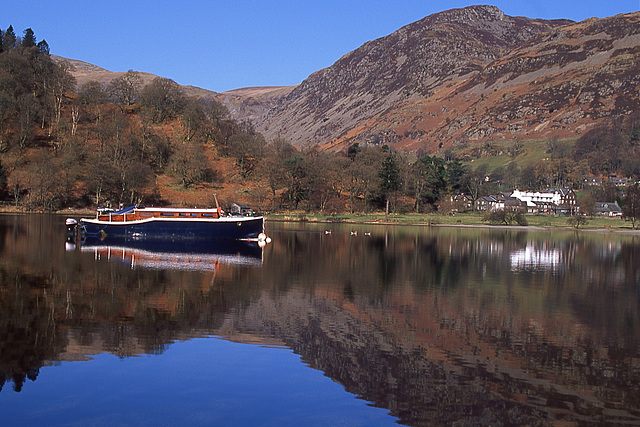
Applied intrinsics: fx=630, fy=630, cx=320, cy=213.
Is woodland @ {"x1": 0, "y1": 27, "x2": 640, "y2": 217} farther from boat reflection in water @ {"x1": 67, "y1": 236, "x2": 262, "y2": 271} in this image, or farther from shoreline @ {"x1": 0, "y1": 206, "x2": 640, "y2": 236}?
boat reflection in water @ {"x1": 67, "y1": 236, "x2": 262, "y2": 271}

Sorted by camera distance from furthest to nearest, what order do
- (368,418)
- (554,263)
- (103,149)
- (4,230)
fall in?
(103,149), (4,230), (554,263), (368,418)

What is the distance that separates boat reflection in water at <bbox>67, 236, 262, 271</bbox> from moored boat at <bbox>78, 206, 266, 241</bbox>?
1.06m

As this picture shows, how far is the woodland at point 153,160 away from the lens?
10031 centimetres

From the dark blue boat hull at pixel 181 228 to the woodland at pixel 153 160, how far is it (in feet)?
111

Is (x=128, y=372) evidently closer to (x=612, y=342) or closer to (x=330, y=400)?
(x=330, y=400)

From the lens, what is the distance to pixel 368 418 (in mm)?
12430

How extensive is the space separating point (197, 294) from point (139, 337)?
25.7 ft

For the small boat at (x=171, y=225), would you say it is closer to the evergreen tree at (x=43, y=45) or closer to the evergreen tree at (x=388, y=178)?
the evergreen tree at (x=388, y=178)

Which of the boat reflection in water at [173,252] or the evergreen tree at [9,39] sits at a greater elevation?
the evergreen tree at [9,39]

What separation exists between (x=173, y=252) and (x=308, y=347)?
30.7 m

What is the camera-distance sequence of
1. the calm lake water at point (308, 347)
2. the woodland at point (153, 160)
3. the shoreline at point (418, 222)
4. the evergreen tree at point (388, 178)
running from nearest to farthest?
the calm lake water at point (308, 347), the shoreline at point (418, 222), the woodland at point (153, 160), the evergreen tree at point (388, 178)

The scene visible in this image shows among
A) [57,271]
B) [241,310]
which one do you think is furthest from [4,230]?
[241,310]

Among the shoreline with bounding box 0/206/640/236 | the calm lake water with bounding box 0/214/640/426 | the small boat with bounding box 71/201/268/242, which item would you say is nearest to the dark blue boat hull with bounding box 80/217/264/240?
the small boat with bounding box 71/201/268/242

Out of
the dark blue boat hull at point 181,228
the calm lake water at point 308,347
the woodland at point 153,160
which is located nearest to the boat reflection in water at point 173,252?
the dark blue boat hull at point 181,228
